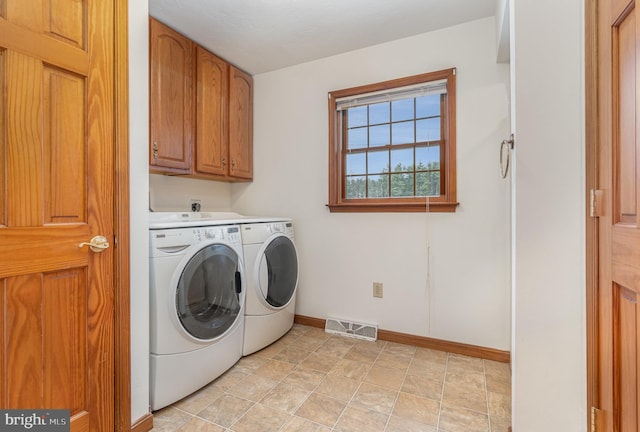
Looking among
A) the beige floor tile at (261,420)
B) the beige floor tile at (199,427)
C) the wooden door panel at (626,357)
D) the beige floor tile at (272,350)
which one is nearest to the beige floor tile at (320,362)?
the beige floor tile at (272,350)

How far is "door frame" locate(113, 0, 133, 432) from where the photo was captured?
1239 millimetres

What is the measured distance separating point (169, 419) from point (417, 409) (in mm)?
1237

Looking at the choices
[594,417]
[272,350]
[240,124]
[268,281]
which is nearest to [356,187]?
[268,281]

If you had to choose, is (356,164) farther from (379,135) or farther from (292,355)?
(292,355)

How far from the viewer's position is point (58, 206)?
3.58 ft

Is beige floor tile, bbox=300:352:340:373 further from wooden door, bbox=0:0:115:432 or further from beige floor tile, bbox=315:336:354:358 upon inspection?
wooden door, bbox=0:0:115:432

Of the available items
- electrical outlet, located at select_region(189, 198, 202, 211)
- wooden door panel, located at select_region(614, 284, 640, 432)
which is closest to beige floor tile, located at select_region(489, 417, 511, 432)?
wooden door panel, located at select_region(614, 284, 640, 432)

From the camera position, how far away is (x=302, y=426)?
1396 mm

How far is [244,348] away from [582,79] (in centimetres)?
223

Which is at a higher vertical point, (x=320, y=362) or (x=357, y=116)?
(x=357, y=116)

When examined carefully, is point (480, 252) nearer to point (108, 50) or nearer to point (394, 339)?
point (394, 339)

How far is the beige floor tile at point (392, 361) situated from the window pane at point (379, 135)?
5.27 ft

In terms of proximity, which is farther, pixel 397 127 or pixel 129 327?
pixel 397 127

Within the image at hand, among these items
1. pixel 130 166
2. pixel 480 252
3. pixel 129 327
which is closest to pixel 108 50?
pixel 130 166
